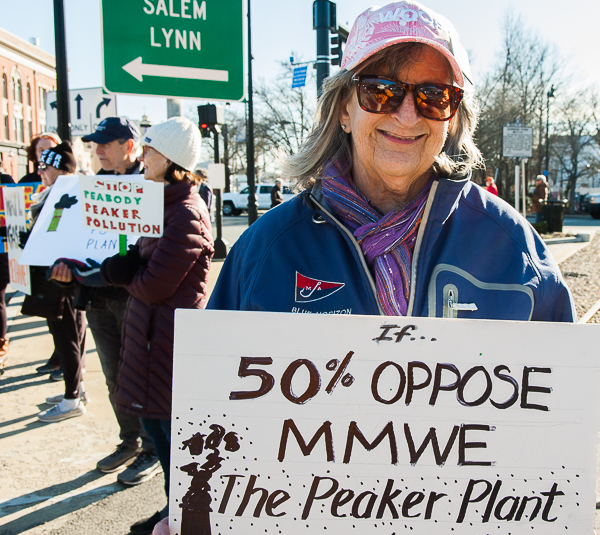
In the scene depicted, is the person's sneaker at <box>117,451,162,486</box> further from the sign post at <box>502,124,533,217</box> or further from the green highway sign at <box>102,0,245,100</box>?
the sign post at <box>502,124,533,217</box>

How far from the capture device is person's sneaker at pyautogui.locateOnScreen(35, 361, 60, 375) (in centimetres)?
530

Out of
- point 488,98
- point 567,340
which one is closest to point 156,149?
point 567,340

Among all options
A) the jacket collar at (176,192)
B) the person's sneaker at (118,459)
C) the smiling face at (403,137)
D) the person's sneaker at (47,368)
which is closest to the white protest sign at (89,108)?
the person's sneaker at (47,368)

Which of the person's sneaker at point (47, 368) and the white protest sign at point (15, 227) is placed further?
the person's sneaker at point (47, 368)

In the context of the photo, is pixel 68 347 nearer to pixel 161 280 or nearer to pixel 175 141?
pixel 161 280

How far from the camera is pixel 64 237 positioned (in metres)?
3.57

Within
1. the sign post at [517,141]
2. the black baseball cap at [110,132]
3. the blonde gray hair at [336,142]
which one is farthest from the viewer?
the sign post at [517,141]

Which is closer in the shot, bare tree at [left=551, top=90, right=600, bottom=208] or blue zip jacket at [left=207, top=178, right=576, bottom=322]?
blue zip jacket at [left=207, top=178, right=576, bottom=322]

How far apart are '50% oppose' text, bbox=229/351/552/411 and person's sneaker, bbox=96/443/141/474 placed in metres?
2.72

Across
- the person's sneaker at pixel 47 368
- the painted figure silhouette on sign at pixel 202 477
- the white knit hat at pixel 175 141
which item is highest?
the white knit hat at pixel 175 141

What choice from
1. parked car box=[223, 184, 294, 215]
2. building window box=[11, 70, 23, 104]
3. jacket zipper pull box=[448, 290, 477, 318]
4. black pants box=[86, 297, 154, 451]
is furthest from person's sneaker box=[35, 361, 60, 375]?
building window box=[11, 70, 23, 104]

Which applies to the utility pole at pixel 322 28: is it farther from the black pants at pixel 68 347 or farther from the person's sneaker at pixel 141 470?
the person's sneaker at pixel 141 470

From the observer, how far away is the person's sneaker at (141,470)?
134 inches

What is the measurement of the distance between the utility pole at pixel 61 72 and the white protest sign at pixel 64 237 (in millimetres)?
1487
